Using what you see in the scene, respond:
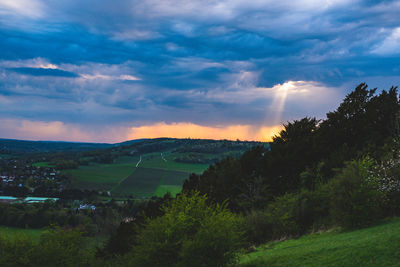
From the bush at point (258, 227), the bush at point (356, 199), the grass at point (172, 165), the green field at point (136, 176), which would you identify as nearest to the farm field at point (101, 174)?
the green field at point (136, 176)

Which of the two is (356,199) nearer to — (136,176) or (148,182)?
(148,182)

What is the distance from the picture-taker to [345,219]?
891 inches

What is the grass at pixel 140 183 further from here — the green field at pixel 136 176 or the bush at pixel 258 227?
the bush at pixel 258 227

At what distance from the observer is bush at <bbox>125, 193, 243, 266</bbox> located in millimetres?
15672

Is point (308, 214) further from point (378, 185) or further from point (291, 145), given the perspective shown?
point (291, 145)

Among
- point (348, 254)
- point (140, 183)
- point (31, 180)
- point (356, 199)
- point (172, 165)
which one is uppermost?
point (356, 199)

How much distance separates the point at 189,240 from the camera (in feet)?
51.8

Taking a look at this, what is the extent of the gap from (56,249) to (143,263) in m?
5.70

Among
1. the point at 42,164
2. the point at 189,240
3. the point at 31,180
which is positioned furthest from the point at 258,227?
the point at 42,164

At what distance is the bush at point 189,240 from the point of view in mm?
15672

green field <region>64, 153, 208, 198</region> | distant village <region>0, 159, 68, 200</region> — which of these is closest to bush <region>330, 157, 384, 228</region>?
green field <region>64, 153, 208, 198</region>

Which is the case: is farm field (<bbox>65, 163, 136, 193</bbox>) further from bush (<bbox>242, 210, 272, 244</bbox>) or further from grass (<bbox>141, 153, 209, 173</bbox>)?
bush (<bbox>242, 210, 272, 244</bbox>)

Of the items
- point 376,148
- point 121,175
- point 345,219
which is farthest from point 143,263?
point 121,175

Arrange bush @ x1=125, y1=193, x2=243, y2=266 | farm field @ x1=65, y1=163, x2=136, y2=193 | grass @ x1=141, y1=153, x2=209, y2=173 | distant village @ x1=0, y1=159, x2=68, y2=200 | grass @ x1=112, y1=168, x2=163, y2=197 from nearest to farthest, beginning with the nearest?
bush @ x1=125, y1=193, x2=243, y2=266
grass @ x1=112, y1=168, x2=163, y2=197
distant village @ x1=0, y1=159, x2=68, y2=200
farm field @ x1=65, y1=163, x2=136, y2=193
grass @ x1=141, y1=153, x2=209, y2=173
